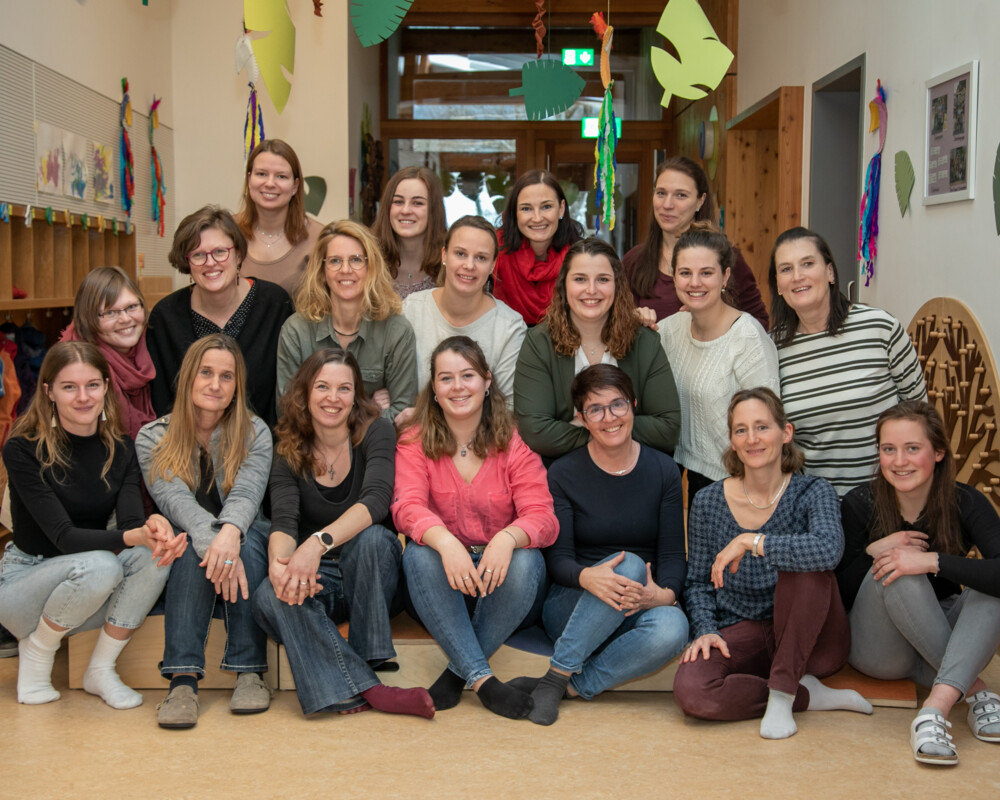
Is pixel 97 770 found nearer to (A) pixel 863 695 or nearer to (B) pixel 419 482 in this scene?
(B) pixel 419 482

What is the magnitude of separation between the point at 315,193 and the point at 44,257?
203 cm

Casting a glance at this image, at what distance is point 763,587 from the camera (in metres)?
2.47

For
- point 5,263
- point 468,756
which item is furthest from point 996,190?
point 5,263

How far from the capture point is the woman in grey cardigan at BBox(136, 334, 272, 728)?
8.09 feet

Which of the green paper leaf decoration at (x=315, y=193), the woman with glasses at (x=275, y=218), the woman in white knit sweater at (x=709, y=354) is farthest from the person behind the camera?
the green paper leaf decoration at (x=315, y=193)

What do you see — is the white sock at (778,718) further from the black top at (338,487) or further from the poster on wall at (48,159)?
the poster on wall at (48,159)

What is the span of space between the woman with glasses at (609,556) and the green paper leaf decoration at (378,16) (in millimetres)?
1023

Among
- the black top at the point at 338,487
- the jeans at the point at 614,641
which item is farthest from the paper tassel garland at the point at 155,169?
the jeans at the point at 614,641

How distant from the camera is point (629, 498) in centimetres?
260

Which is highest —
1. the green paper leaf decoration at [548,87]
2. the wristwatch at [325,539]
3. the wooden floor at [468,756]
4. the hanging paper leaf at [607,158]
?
the green paper leaf decoration at [548,87]

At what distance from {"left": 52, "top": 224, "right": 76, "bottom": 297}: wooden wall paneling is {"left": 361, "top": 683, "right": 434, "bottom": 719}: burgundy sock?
303 cm

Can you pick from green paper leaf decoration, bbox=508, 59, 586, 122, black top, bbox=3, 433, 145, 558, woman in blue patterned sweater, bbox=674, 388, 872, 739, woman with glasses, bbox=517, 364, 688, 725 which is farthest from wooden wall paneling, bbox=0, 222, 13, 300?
woman in blue patterned sweater, bbox=674, 388, 872, 739

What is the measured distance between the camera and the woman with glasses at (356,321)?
2885 mm

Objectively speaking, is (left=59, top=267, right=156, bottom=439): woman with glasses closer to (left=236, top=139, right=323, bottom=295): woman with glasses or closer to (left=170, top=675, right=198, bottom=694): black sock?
(left=236, top=139, right=323, bottom=295): woman with glasses
